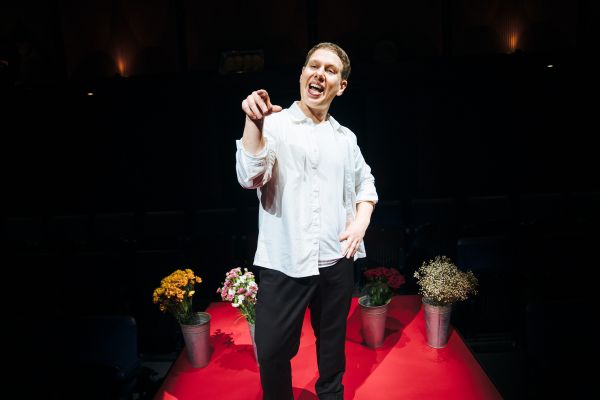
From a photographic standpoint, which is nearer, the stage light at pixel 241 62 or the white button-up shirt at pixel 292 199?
the white button-up shirt at pixel 292 199

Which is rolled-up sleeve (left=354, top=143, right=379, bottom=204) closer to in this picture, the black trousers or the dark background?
the black trousers

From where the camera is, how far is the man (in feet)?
5.28

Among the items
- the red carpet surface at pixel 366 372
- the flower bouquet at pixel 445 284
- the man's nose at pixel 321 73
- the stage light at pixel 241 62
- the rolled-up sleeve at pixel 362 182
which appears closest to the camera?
the man's nose at pixel 321 73

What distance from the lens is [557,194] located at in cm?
597

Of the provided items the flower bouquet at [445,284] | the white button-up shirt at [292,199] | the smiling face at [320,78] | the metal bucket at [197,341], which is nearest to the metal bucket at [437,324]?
the flower bouquet at [445,284]

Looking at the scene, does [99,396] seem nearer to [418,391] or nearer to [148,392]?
[148,392]

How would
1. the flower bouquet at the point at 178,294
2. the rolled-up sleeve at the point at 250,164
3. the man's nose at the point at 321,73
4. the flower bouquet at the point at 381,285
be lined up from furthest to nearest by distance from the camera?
the flower bouquet at the point at 381,285
the flower bouquet at the point at 178,294
the man's nose at the point at 321,73
the rolled-up sleeve at the point at 250,164

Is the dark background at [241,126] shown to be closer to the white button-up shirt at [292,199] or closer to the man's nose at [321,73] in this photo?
the white button-up shirt at [292,199]

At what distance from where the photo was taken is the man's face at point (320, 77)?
1.61 m

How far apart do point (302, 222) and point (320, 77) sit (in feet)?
1.79

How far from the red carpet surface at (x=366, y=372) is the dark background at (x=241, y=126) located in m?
1.08

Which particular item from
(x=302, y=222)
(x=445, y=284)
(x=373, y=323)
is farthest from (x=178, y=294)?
(x=445, y=284)

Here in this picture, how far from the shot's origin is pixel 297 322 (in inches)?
66.0

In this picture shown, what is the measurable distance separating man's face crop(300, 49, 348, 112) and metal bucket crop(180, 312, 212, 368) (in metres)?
1.43
